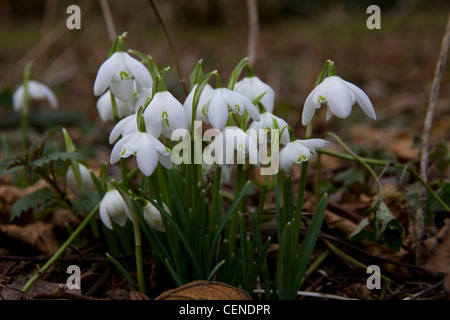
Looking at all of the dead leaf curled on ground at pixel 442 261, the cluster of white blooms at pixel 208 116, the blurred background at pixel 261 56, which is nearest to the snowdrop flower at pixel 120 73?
the cluster of white blooms at pixel 208 116

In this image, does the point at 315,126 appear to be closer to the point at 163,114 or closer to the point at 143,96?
the point at 143,96

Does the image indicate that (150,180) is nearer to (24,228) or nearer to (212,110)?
(212,110)

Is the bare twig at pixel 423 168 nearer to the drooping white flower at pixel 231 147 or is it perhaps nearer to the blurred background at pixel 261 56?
the blurred background at pixel 261 56

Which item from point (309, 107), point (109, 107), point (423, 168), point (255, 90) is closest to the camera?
point (309, 107)

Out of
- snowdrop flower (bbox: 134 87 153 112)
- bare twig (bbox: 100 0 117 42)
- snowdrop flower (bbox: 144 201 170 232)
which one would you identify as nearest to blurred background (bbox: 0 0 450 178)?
bare twig (bbox: 100 0 117 42)

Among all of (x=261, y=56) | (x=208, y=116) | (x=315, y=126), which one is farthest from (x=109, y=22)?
(x=261, y=56)

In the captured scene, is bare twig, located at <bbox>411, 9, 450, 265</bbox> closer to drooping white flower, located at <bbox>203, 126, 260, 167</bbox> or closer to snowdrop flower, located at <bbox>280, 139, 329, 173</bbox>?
snowdrop flower, located at <bbox>280, 139, 329, 173</bbox>
